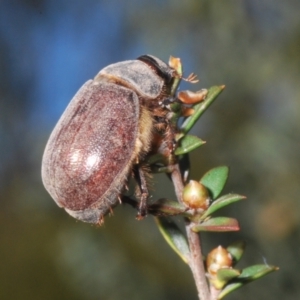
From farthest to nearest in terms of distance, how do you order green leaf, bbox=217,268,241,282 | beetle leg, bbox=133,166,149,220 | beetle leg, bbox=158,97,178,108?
1. beetle leg, bbox=133,166,149,220
2. beetle leg, bbox=158,97,178,108
3. green leaf, bbox=217,268,241,282

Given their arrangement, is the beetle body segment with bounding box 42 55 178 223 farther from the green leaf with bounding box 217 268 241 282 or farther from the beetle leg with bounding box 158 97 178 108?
the green leaf with bounding box 217 268 241 282

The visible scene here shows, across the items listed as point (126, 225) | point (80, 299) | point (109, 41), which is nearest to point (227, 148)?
point (126, 225)

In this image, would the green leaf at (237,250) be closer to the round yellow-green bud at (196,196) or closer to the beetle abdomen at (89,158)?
the round yellow-green bud at (196,196)

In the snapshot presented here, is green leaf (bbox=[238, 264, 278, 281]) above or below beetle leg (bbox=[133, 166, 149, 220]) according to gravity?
below

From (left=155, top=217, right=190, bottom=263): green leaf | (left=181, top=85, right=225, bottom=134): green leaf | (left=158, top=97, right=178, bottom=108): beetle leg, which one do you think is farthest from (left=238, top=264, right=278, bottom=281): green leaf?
(left=158, top=97, right=178, bottom=108): beetle leg

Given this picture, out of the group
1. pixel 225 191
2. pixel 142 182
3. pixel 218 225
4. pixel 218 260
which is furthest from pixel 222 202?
pixel 225 191

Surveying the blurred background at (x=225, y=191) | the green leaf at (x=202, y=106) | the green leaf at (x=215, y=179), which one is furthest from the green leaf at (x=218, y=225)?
the blurred background at (x=225, y=191)

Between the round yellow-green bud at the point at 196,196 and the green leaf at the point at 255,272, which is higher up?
the round yellow-green bud at the point at 196,196
